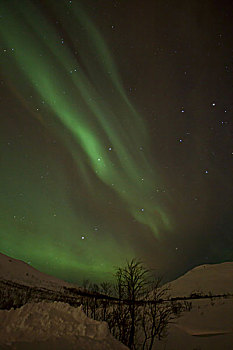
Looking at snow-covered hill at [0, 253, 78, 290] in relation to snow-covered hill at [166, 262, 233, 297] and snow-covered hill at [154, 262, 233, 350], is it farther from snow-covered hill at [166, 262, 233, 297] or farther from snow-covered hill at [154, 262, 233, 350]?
snow-covered hill at [154, 262, 233, 350]

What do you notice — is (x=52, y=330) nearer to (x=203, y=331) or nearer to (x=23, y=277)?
(x=203, y=331)

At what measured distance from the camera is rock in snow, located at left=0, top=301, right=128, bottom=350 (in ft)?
19.4

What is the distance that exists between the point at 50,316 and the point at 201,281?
138300 millimetres

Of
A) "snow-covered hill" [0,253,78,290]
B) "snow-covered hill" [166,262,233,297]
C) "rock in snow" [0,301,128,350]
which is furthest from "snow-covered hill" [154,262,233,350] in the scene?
"snow-covered hill" [0,253,78,290]

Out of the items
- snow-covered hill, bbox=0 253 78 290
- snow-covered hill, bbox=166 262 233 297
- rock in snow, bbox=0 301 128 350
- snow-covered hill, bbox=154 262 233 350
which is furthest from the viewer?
snow-covered hill, bbox=0 253 78 290

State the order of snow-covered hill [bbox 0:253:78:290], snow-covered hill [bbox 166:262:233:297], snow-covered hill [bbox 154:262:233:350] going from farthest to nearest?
snow-covered hill [bbox 0:253:78:290]
snow-covered hill [bbox 166:262:233:297]
snow-covered hill [bbox 154:262:233:350]

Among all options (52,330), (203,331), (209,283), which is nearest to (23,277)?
(209,283)

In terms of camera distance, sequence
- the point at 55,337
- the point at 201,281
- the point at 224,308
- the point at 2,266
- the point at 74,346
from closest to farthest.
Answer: the point at 74,346 → the point at 55,337 → the point at 224,308 → the point at 201,281 → the point at 2,266

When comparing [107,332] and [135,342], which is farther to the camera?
[135,342]

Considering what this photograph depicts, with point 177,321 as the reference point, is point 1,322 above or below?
above

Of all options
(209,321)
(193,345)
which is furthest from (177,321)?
(193,345)

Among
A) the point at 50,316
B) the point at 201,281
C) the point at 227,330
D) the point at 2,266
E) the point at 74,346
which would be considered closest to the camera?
the point at 74,346

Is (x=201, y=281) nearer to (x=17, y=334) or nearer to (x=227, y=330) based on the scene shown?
(x=227, y=330)

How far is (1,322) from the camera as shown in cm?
767
